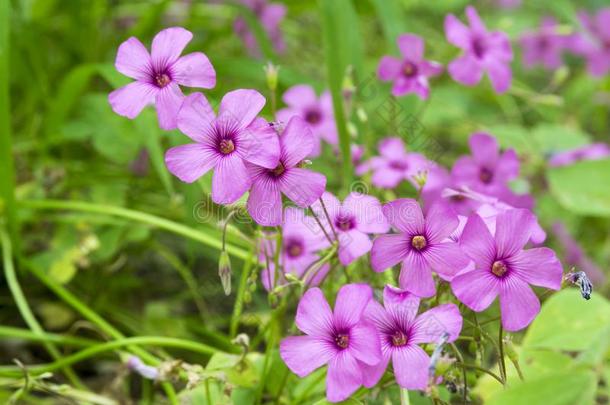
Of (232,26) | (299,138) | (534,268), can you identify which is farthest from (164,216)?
(534,268)

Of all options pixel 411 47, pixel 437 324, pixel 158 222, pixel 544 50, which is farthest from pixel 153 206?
pixel 544 50

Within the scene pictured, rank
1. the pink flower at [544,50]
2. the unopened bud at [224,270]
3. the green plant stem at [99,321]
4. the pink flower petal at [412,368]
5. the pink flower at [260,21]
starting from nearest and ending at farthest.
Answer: the pink flower petal at [412,368], the unopened bud at [224,270], the green plant stem at [99,321], the pink flower at [260,21], the pink flower at [544,50]

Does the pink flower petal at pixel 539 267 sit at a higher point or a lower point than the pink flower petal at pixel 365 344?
higher

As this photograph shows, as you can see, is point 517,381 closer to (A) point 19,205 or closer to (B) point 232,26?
(A) point 19,205

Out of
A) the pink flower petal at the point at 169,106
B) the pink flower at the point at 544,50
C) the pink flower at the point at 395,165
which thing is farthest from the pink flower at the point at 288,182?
the pink flower at the point at 544,50

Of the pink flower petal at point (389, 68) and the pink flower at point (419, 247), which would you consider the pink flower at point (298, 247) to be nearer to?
the pink flower at point (419, 247)

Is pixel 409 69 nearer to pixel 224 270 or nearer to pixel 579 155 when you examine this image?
pixel 224 270
